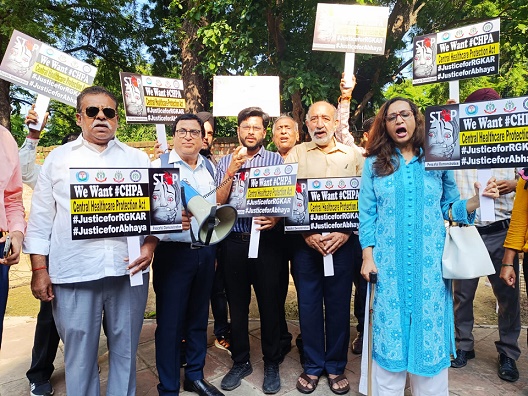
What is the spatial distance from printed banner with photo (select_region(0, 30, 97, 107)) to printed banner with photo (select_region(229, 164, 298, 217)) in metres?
1.64

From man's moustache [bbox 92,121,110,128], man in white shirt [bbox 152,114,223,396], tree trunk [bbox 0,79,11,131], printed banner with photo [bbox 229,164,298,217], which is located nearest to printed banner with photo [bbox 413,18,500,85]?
printed banner with photo [bbox 229,164,298,217]

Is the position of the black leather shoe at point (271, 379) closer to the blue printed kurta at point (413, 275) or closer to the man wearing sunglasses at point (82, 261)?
the blue printed kurta at point (413, 275)

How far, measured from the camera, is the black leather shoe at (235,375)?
3.22m

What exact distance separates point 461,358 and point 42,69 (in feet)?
14.6

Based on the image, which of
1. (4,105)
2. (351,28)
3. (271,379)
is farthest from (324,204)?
(4,105)

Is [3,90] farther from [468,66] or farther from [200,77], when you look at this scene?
[468,66]

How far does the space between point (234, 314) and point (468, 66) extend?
→ 290 centimetres

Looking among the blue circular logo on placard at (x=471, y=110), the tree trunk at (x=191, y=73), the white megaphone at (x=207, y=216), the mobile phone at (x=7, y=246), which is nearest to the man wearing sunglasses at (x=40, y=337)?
the mobile phone at (x=7, y=246)

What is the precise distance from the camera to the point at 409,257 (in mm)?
2506

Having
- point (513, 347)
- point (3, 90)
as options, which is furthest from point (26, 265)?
point (513, 347)

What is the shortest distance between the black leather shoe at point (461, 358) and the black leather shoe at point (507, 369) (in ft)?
0.86

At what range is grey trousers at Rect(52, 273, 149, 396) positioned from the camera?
7.89 ft

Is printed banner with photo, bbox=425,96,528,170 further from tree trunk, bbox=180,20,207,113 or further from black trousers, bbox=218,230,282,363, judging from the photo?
tree trunk, bbox=180,20,207,113

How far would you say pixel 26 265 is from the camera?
747 centimetres
